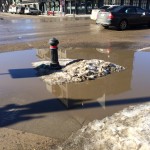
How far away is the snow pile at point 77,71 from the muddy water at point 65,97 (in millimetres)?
218

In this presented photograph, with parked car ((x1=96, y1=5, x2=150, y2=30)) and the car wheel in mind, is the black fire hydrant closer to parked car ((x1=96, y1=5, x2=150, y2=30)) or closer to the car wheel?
parked car ((x1=96, y1=5, x2=150, y2=30))

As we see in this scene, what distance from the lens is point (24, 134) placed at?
5145 millimetres

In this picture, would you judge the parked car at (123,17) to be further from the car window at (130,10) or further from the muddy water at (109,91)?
the muddy water at (109,91)

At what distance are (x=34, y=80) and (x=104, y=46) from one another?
5870 millimetres

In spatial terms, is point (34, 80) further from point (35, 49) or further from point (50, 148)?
point (35, 49)

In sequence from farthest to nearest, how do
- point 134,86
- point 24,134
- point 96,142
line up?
point 134,86, point 24,134, point 96,142

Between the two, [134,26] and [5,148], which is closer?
[5,148]

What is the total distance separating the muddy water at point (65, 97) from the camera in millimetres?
5613

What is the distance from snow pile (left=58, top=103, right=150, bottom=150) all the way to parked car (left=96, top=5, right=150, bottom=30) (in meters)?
15.1

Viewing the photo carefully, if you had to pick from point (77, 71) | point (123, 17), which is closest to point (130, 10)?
point (123, 17)

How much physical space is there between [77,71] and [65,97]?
1.51 meters

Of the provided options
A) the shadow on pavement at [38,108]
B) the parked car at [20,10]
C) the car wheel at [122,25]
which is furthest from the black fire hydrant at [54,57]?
the parked car at [20,10]

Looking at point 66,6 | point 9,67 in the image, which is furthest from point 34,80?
point 66,6

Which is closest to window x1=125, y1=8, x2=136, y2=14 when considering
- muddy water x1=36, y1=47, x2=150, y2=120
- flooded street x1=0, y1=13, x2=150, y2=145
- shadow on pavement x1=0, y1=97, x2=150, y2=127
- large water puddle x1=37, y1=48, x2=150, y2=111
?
flooded street x1=0, y1=13, x2=150, y2=145
